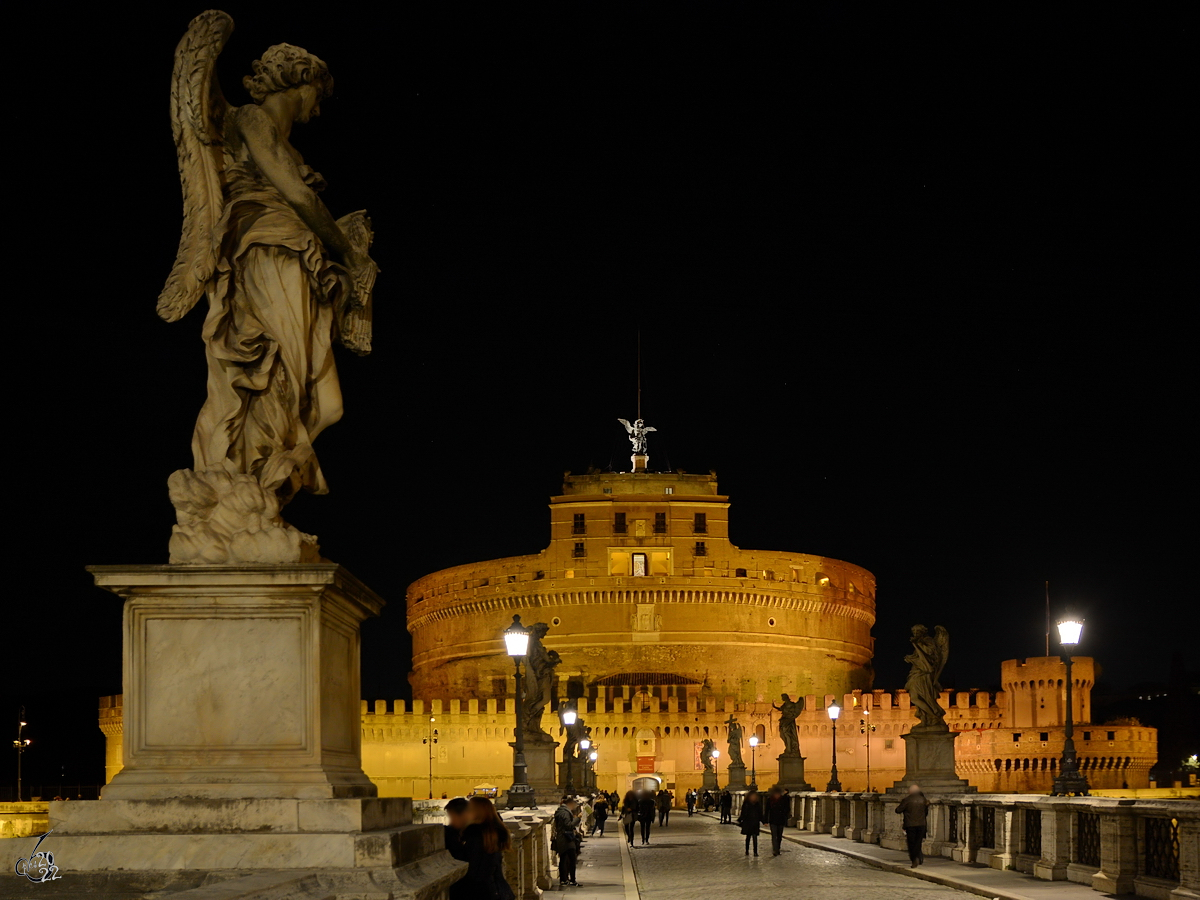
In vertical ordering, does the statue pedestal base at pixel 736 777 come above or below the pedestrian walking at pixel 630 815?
below

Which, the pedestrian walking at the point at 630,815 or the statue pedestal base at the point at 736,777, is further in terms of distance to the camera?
the statue pedestal base at the point at 736,777

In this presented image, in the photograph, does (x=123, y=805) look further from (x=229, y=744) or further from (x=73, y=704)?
(x=73, y=704)

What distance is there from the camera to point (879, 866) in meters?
18.2

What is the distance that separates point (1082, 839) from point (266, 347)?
10.9 metres

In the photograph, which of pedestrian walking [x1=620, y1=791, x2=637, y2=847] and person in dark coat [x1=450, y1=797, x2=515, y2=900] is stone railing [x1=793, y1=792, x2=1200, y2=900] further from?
pedestrian walking [x1=620, y1=791, x2=637, y2=847]

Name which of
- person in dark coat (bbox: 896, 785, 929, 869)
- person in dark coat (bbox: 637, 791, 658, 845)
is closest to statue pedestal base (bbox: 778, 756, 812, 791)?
person in dark coat (bbox: 637, 791, 658, 845)

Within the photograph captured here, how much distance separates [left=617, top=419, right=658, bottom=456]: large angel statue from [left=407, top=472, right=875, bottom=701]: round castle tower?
595 centimetres

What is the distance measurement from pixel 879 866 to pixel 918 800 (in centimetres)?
95

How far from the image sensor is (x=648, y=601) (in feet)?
256

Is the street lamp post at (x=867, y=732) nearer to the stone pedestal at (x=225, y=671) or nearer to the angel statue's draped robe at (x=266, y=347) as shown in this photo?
the angel statue's draped robe at (x=266, y=347)

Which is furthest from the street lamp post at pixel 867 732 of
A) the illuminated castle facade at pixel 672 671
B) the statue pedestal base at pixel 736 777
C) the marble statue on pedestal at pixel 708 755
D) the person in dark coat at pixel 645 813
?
the person in dark coat at pixel 645 813

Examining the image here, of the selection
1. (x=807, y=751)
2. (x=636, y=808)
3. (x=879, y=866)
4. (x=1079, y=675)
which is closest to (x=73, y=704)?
(x=807, y=751)

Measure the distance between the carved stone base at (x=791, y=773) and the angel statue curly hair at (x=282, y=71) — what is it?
Answer: 3331 centimetres

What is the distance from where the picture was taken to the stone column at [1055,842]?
14.0 metres
